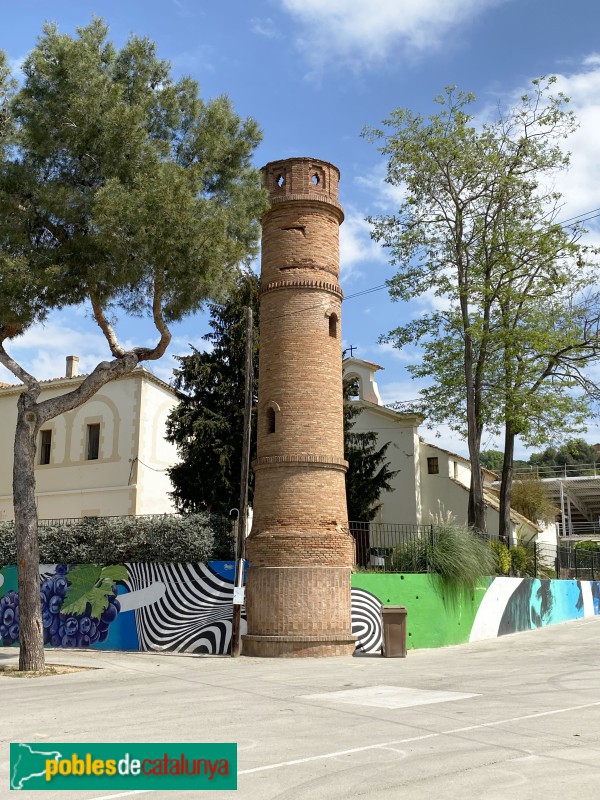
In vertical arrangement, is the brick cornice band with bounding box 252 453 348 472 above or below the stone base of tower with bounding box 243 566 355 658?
above

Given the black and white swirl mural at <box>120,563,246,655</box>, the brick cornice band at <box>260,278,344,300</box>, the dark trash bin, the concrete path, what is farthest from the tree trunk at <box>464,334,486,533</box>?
the black and white swirl mural at <box>120,563,246,655</box>

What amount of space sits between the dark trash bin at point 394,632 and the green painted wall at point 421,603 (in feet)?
4.60

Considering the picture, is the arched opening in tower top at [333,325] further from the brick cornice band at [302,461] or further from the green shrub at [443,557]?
the green shrub at [443,557]

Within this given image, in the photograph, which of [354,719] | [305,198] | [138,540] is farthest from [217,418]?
[354,719]

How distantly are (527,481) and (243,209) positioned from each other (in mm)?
30500

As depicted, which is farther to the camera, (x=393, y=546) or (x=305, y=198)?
(x=393, y=546)

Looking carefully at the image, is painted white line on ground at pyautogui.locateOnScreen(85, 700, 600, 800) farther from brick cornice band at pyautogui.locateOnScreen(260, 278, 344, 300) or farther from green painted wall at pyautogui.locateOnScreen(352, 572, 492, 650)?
brick cornice band at pyautogui.locateOnScreen(260, 278, 344, 300)

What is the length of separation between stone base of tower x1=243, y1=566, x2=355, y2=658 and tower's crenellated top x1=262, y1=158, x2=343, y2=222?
9.52 meters

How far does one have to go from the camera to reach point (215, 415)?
979 inches

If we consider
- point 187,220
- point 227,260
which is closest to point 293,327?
point 227,260

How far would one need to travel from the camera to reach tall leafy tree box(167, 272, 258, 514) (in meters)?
24.6

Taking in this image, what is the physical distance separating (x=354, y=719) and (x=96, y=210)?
11346 millimetres

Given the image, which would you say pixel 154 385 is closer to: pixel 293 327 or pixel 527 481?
pixel 293 327

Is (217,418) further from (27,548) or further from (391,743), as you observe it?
(391,743)
